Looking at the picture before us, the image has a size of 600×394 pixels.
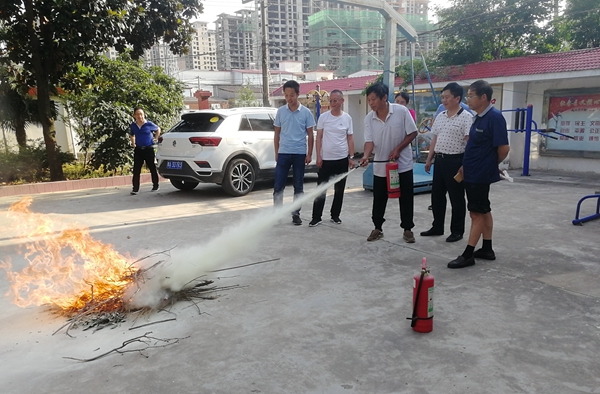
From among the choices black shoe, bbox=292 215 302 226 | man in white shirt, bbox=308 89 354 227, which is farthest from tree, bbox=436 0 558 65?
black shoe, bbox=292 215 302 226

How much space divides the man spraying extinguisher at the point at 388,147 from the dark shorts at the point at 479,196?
39.0 inches

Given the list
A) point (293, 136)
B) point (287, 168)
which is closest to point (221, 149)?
point (287, 168)

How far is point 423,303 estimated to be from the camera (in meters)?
3.04

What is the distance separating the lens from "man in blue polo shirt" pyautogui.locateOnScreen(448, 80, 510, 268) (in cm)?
418

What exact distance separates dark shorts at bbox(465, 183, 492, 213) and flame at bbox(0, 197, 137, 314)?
3307mm

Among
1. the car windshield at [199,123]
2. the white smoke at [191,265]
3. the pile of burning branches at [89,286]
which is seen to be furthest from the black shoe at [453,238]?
the car windshield at [199,123]

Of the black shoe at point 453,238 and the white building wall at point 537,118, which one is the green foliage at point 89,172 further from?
the white building wall at point 537,118

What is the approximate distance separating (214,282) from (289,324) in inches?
46.3

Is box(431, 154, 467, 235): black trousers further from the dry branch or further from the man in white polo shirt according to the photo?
the dry branch

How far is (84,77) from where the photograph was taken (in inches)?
459

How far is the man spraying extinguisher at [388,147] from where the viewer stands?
5.16 metres

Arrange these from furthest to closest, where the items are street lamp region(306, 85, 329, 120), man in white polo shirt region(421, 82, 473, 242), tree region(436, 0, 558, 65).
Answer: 1. tree region(436, 0, 558, 65)
2. street lamp region(306, 85, 329, 120)
3. man in white polo shirt region(421, 82, 473, 242)

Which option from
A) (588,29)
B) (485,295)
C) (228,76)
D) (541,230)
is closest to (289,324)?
(485,295)

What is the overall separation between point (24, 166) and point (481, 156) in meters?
11.6
